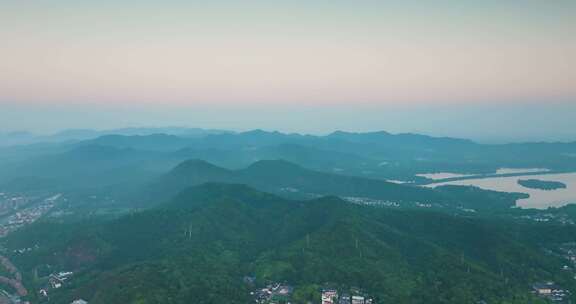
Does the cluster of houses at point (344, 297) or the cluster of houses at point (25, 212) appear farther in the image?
the cluster of houses at point (25, 212)

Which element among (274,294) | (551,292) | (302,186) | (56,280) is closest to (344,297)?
(274,294)

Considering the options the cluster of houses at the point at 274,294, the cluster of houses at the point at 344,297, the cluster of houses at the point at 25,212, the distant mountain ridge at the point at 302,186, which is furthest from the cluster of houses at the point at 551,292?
the cluster of houses at the point at 25,212

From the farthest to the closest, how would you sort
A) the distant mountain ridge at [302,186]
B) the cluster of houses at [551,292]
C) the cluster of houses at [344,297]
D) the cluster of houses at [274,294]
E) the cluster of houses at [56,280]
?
the distant mountain ridge at [302,186] < the cluster of houses at [56,280] < the cluster of houses at [551,292] < the cluster of houses at [274,294] < the cluster of houses at [344,297]

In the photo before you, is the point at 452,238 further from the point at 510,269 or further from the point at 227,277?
the point at 227,277

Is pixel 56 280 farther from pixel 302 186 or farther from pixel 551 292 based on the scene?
pixel 302 186

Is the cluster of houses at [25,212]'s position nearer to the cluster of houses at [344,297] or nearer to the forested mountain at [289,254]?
the forested mountain at [289,254]

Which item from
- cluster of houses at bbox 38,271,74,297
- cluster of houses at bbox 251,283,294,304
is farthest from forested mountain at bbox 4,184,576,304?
cluster of houses at bbox 38,271,74,297

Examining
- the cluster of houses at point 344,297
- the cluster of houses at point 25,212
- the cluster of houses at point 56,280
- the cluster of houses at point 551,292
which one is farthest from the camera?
the cluster of houses at point 25,212
